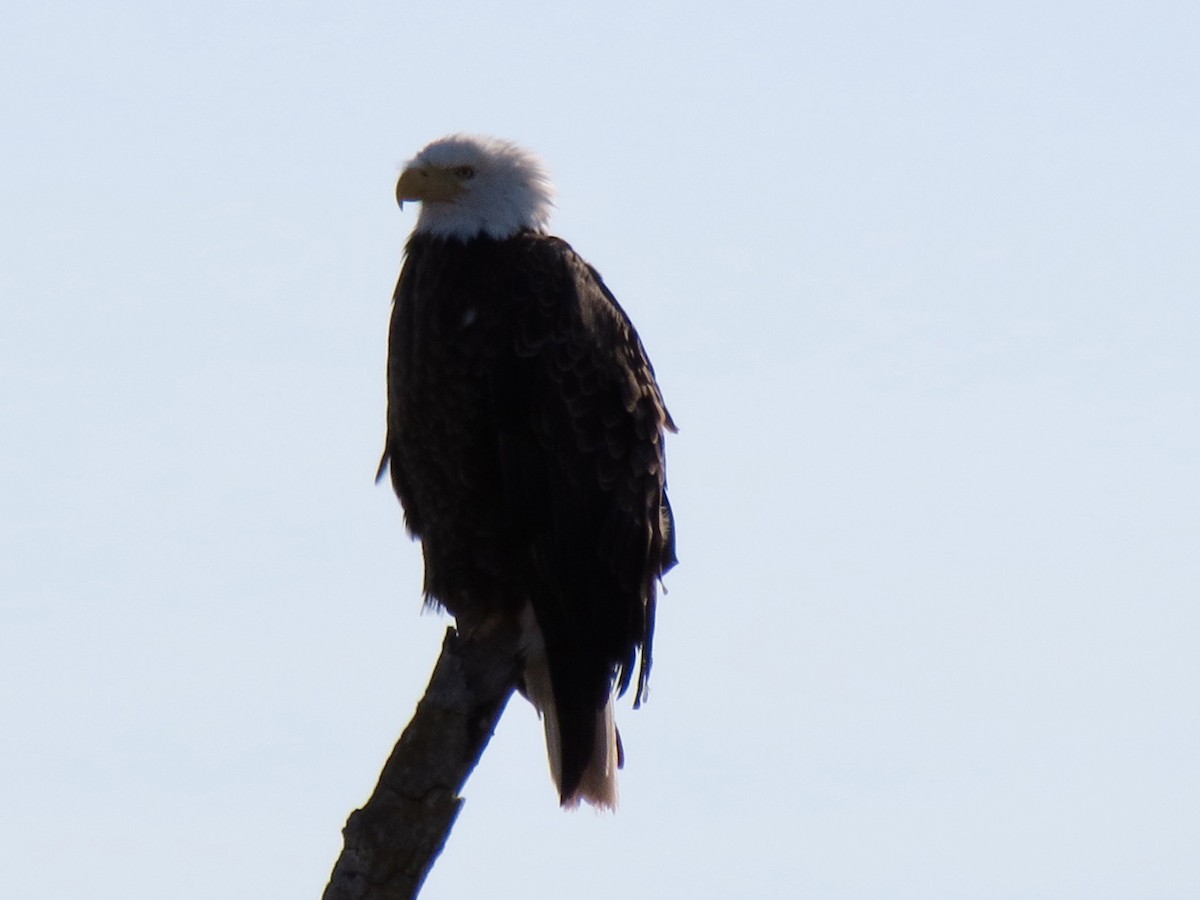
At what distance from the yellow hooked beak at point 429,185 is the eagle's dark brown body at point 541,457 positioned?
11.3 inches

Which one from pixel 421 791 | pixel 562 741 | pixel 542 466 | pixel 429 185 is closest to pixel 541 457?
pixel 542 466

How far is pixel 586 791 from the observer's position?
6312 mm

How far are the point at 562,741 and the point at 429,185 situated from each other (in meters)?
1.88

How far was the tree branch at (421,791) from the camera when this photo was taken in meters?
5.10

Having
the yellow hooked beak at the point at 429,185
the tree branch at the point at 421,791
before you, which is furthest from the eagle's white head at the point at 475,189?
the tree branch at the point at 421,791

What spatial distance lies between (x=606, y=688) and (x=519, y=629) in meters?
0.33

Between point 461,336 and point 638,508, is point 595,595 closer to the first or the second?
point 638,508

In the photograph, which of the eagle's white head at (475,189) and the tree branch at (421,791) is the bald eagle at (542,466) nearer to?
the eagle's white head at (475,189)

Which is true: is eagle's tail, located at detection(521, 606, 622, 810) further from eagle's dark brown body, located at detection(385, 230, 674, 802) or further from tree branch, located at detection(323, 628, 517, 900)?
tree branch, located at detection(323, 628, 517, 900)

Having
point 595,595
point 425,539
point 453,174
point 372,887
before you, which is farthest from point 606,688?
point 453,174

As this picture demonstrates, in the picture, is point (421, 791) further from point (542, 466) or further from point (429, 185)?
point (429, 185)

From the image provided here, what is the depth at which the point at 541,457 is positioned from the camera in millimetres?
6203

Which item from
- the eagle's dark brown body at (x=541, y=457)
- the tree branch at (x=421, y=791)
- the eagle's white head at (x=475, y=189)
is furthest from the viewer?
the eagle's white head at (x=475, y=189)

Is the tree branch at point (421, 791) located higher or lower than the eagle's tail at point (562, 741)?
lower
